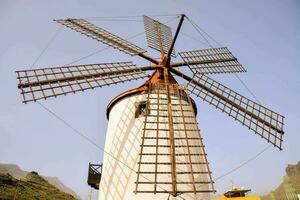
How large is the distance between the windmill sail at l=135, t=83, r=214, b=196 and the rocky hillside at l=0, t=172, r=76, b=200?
86.6ft

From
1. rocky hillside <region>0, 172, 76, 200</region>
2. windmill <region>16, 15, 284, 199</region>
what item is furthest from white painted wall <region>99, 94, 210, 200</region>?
rocky hillside <region>0, 172, 76, 200</region>

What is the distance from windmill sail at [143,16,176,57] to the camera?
11659 millimetres

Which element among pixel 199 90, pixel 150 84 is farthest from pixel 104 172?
pixel 199 90

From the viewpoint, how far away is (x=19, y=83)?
7641 mm

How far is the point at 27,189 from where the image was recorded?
3609 centimetres

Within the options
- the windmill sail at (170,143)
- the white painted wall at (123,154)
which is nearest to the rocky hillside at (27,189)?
the white painted wall at (123,154)

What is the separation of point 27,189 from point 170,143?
3556cm

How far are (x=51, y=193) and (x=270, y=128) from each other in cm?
3898

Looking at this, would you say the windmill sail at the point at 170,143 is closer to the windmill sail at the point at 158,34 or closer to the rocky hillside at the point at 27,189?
the windmill sail at the point at 158,34

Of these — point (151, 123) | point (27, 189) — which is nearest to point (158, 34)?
point (151, 123)

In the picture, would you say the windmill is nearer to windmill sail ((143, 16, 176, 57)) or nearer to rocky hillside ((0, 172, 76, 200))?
windmill sail ((143, 16, 176, 57))

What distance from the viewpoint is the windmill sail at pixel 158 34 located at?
38.2 feet

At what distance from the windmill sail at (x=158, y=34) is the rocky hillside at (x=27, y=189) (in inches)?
986

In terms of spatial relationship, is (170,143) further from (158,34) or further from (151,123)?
(158,34)
